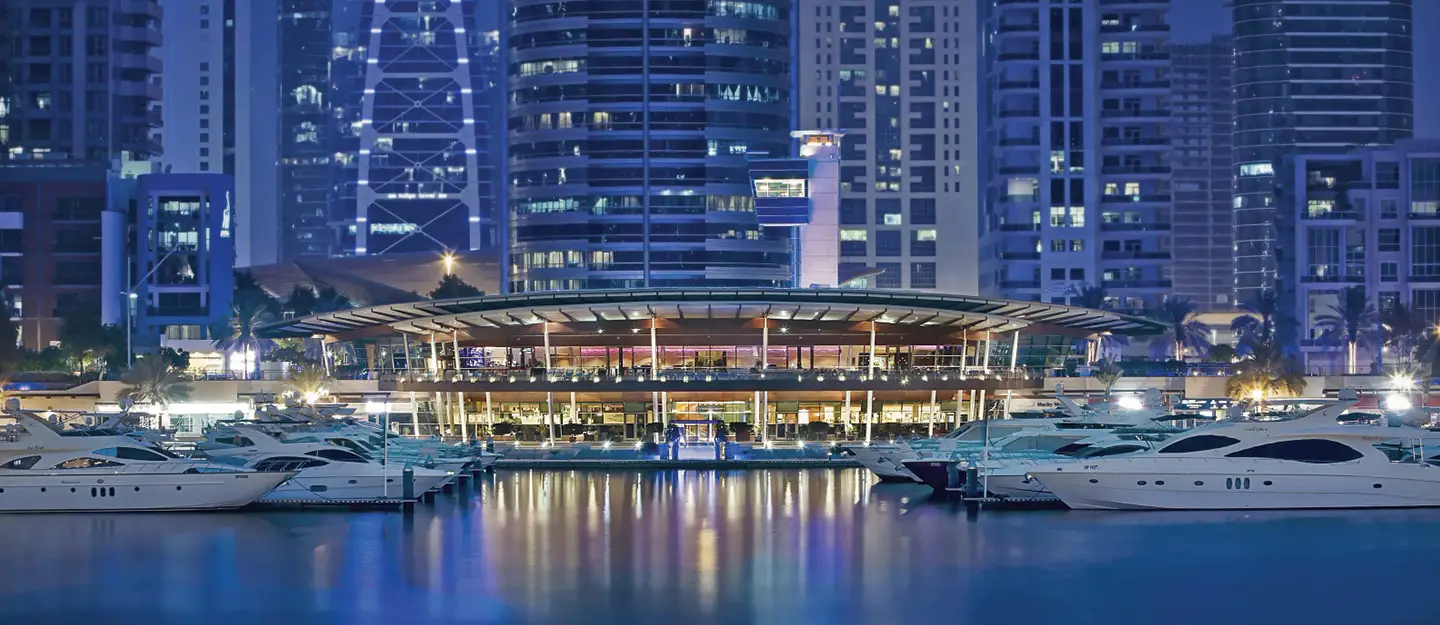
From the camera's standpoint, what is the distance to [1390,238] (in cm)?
18100

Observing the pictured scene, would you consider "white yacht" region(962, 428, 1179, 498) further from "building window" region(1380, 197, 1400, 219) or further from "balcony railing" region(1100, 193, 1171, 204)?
"balcony railing" region(1100, 193, 1171, 204)

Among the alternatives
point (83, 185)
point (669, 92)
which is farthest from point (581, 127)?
point (83, 185)

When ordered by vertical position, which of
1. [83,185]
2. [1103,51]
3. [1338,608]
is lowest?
[1338,608]

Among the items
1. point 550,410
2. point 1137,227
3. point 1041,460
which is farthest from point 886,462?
point 1137,227

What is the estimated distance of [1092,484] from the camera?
6538 centimetres

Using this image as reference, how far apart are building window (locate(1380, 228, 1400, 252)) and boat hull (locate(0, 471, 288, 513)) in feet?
441

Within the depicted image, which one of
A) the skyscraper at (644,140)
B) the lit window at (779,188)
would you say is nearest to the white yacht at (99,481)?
the lit window at (779,188)

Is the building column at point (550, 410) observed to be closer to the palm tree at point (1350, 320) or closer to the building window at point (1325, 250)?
the palm tree at point (1350, 320)

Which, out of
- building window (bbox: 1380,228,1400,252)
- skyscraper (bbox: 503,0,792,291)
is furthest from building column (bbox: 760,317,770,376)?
building window (bbox: 1380,228,1400,252)

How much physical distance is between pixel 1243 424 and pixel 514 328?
4622cm

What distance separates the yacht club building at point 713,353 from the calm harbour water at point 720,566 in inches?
1039

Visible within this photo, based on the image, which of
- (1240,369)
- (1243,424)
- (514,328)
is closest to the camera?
(1243,424)

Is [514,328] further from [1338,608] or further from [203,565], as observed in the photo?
[1338,608]

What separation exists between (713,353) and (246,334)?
61.1 metres
